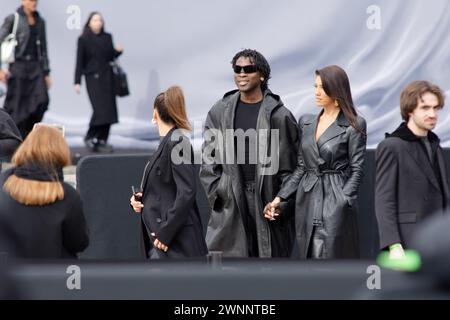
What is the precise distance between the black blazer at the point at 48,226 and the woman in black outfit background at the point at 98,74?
678 cm

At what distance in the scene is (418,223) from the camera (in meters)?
7.19

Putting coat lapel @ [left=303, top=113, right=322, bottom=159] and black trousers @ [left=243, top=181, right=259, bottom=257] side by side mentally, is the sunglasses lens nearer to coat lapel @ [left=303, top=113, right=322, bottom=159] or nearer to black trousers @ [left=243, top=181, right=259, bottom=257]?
coat lapel @ [left=303, top=113, right=322, bottom=159]

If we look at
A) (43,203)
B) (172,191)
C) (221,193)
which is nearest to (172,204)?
(172,191)

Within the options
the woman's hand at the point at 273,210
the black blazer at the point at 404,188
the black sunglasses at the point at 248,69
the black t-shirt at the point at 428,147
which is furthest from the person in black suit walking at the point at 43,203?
the black sunglasses at the point at 248,69

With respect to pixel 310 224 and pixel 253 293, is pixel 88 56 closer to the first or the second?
pixel 310 224

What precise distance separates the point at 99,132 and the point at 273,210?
522 cm

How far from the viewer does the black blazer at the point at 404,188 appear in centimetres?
721

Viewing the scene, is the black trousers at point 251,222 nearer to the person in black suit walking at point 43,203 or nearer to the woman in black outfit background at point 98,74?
the person in black suit walking at point 43,203

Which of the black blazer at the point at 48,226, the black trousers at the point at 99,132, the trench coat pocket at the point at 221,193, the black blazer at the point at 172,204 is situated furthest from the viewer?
the black trousers at the point at 99,132

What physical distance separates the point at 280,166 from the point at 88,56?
524cm

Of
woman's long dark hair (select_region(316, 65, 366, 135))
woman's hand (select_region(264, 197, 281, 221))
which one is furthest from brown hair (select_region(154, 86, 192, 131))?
woman's long dark hair (select_region(316, 65, 366, 135))

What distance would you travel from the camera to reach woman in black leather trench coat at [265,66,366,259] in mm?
8375

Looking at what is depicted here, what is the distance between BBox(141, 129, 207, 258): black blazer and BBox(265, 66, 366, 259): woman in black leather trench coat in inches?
28.7
